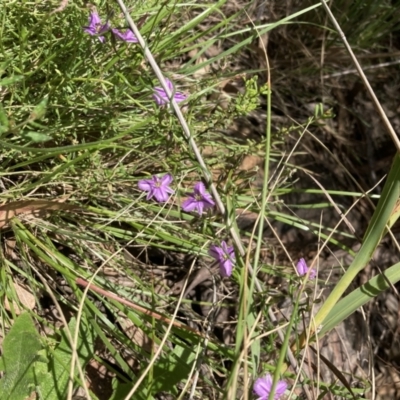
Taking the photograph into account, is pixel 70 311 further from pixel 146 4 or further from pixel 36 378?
pixel 146 4

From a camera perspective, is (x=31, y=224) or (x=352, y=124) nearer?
(x=31, y=224)

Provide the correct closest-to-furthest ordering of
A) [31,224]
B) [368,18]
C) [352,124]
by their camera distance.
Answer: [31,224], [368,18], [352,124]

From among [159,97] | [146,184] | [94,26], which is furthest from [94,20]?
[146,184]

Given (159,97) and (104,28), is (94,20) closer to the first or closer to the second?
(104,28)

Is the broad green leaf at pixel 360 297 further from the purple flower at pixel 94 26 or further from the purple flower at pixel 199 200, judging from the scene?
the purple flower at pixel 94 26

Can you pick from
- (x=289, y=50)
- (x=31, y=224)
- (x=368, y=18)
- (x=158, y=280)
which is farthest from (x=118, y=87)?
(x=368, y=18)

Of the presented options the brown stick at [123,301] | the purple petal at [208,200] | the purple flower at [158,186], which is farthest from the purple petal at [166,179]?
the brown stick at [123,301]

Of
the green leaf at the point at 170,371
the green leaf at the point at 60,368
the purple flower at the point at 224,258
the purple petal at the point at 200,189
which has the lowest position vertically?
the green leaf at the point at 170,371

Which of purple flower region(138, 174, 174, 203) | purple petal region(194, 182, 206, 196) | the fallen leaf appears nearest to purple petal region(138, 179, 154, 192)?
purple flower region(138, 174, 174, 203)
